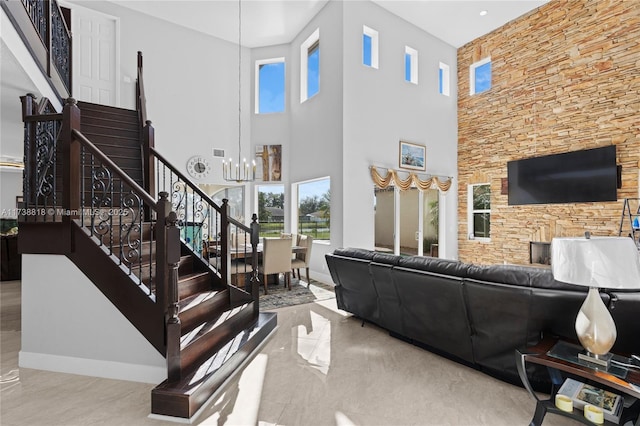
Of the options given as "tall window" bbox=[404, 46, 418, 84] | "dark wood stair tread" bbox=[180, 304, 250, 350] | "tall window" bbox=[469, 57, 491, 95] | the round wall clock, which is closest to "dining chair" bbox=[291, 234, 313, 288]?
"dark wood stair tread" bbox=[180, 304, 250, 350]

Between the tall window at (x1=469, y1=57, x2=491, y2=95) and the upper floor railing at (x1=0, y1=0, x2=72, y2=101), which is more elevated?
the tall window at (x1=469, y1=57, x2=491, y2=95)

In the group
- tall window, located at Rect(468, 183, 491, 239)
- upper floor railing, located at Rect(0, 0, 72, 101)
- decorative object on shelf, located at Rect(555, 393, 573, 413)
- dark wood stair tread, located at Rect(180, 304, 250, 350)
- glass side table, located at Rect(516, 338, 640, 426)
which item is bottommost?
decorative object on shelf, located at Rect(555, 393, 573, 413)

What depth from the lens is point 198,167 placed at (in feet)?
25.0

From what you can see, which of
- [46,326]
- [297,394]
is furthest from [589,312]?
[46,326]

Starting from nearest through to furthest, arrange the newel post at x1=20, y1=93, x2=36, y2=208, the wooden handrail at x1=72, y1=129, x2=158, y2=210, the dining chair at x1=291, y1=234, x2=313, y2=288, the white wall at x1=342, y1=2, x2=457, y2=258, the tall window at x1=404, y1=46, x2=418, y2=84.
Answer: the wooden handrail at x1=72, y1=129, x2=158, y2=210, the newel post at x1=20, y1=93, x2=36, y2=208, the dining chair at x1=291, y1=234, x2=313, y2=288, the white wall at x1=342, y1=2, x2=457, y2=258, the tall window at x1=404, y1=46, x2=418, y2=84

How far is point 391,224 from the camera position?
6.85 metres

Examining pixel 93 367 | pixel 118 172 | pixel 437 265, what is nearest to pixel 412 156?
pixel 437 265

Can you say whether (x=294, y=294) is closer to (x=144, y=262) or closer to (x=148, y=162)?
(x=144, y=262)

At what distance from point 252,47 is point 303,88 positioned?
200 centimetres

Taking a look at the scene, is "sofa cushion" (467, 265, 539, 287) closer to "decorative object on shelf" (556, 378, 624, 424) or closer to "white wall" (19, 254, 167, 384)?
"decorative object on shelf" (556, 378, 624, 424)

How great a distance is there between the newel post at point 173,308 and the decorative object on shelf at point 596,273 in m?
2.48

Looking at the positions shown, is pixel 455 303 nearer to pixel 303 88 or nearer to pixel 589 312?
pixel 589 312

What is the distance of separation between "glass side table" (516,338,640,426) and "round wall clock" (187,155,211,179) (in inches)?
285

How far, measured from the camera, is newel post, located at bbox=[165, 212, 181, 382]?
2.24 meters
